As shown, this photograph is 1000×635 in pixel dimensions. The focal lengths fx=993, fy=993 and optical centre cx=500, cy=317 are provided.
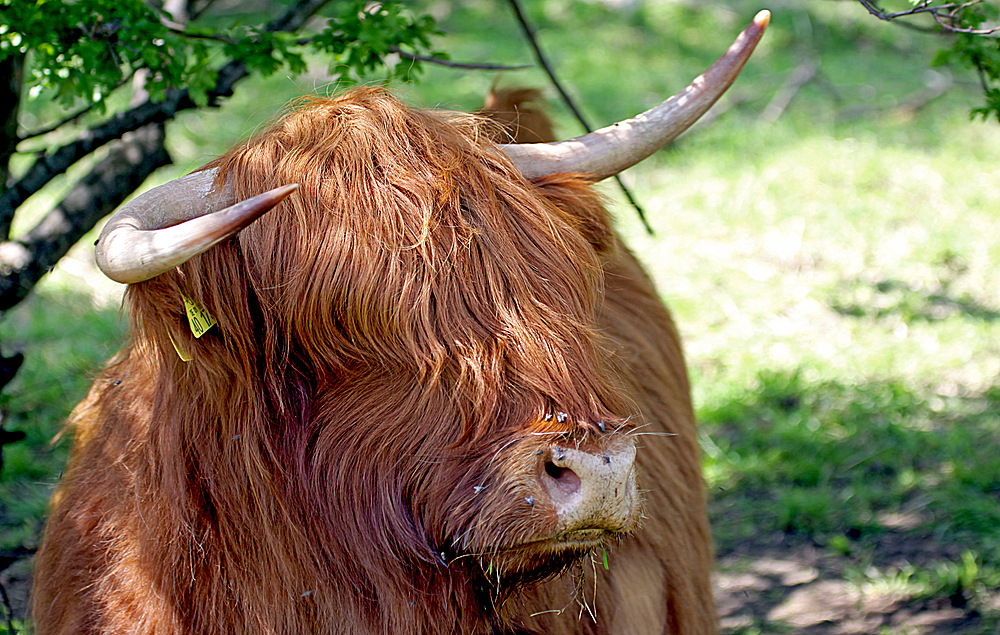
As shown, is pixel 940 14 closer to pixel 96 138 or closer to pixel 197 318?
pixel 197 318

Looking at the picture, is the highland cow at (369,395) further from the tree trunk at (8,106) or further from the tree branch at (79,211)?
the tree trunk at (8,106)

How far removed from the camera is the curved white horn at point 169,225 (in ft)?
5.34

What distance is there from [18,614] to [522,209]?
2.37 m

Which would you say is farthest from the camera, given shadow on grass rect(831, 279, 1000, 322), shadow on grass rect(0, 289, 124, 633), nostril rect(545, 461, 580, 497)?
shadow on grass rect(831, 279, 1000, 322)

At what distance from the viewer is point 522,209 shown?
2.07 m

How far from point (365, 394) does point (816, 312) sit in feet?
14.8

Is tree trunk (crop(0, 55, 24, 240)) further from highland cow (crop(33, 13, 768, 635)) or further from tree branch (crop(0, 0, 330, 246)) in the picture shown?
highland cow (crop(33, 13, 768, 635))

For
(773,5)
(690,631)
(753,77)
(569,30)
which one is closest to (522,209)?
(690,631)

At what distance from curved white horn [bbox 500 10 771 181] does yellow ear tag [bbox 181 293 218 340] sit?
76 centimetres

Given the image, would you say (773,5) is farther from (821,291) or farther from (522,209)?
(522,209)

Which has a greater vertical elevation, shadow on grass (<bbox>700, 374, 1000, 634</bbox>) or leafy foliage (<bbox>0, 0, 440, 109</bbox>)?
leafy foliage (<bbox>0, 0, 440, 109</bbox>)

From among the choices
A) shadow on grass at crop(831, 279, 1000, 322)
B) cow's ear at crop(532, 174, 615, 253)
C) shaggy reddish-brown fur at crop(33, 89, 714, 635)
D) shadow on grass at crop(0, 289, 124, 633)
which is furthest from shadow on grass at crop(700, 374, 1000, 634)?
shadow on grass at crop(0, 289, 124, 633)

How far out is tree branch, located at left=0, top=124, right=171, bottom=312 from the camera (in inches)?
119

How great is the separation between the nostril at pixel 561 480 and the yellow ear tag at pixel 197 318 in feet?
2.35
